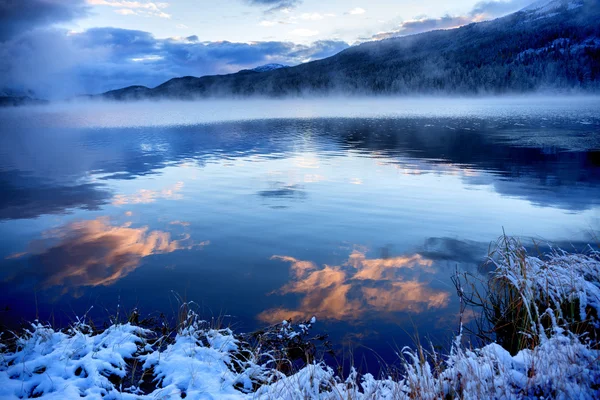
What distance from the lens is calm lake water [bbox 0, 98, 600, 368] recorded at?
347 inches

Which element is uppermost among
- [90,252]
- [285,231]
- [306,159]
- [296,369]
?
[306,159]

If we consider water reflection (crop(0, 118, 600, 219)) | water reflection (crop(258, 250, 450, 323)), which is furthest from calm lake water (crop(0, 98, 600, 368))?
water reflection (crop(0, 118, 600, 219))

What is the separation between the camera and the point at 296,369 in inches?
260

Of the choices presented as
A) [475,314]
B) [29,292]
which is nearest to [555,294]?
[475,314]

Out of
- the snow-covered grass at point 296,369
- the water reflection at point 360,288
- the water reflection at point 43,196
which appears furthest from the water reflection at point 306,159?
the snow-covered grass at point 296,369

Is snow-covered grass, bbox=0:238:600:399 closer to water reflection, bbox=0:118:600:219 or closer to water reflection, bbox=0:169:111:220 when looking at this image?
water reflection, bbox=0:118:600:219

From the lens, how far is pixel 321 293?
9.34 meters

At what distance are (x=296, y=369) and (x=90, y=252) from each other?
827 cm

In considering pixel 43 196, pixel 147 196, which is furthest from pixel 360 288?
pixel 43 196

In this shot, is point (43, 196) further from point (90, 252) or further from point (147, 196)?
point (90, 252)

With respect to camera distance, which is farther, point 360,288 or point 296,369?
point 360,288

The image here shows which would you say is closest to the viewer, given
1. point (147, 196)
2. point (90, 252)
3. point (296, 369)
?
point (296, 369)

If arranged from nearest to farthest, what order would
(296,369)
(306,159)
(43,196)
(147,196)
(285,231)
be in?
1. (296,369)
2. (285,231)
3. (43,196)
4. (147,196)
5. (306,159)

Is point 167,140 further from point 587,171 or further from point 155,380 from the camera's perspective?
point 155,380
